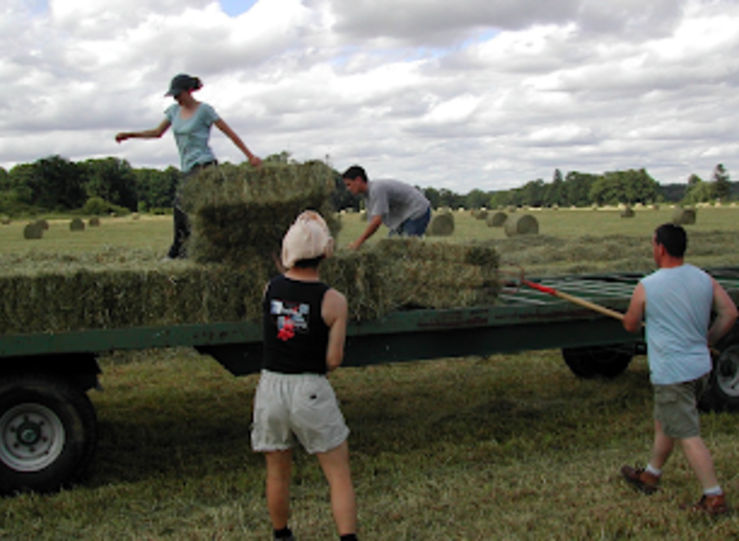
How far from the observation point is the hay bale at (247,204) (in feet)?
17.6

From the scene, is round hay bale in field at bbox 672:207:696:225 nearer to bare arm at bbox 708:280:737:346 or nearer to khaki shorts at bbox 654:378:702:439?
bare arm at bbox 708:280:737:346

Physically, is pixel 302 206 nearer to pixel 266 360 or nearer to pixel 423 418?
→ pixel 266 360

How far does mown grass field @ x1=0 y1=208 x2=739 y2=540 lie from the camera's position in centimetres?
430

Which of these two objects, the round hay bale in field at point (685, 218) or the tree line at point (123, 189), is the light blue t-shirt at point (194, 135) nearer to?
the round hay bale in field at point (685, 218)

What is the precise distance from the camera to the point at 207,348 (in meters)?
5.36

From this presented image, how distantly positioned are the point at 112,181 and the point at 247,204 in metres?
91.7

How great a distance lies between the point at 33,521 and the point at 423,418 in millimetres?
3227

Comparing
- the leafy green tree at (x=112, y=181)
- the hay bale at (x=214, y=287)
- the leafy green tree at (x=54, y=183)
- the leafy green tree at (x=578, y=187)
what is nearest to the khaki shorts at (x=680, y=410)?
the hay bale at (x=214, y=287)

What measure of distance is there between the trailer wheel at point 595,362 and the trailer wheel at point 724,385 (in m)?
1.38

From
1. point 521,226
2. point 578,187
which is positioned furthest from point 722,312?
point 578,187

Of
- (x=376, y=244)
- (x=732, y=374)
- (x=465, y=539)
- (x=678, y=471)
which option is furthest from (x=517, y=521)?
(x=732, y=374)

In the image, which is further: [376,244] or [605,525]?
[376,244]

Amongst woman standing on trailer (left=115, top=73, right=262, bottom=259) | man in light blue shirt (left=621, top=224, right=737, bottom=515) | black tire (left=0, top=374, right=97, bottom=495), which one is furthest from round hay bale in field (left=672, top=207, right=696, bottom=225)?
black tire (left=0, top=374, right=97, bottom=495)

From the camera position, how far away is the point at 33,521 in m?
4.48
